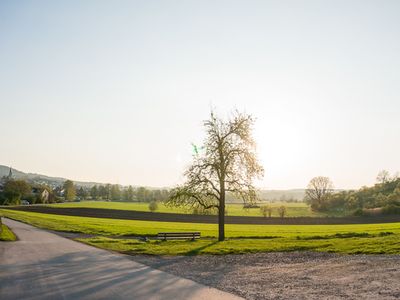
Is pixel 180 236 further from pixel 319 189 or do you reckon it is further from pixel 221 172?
pixel 319 189

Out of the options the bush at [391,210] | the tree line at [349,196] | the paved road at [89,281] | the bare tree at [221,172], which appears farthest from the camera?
the tree line at [349,196]

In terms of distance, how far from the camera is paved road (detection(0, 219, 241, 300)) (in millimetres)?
11914

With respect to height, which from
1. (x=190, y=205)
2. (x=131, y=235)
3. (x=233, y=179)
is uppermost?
(x=233, y=179)

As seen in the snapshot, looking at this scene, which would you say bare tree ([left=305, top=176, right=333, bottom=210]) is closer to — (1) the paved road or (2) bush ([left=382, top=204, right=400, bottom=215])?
(2) bush ([left=382, top=204, right=400, bottom=215])

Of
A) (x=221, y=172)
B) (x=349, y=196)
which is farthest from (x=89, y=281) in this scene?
(x=349, y=196)

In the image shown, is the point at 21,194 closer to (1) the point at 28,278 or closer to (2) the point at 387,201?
(2) the point at 387,201

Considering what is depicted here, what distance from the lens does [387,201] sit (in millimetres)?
97875

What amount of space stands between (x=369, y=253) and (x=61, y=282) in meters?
16.9

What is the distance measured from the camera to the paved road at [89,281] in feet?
39.1

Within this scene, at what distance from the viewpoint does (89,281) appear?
1430 cm

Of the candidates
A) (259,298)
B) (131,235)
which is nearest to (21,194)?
(131,235)

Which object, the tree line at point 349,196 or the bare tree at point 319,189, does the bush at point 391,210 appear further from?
the bare tree at point 319,189

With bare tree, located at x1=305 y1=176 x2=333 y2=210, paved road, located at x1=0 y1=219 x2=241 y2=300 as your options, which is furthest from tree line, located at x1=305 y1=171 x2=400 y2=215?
paved road, located at x1=0 y1=219 x2=241 y2=300

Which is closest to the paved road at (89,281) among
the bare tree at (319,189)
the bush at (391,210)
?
the bush at (391,210)
